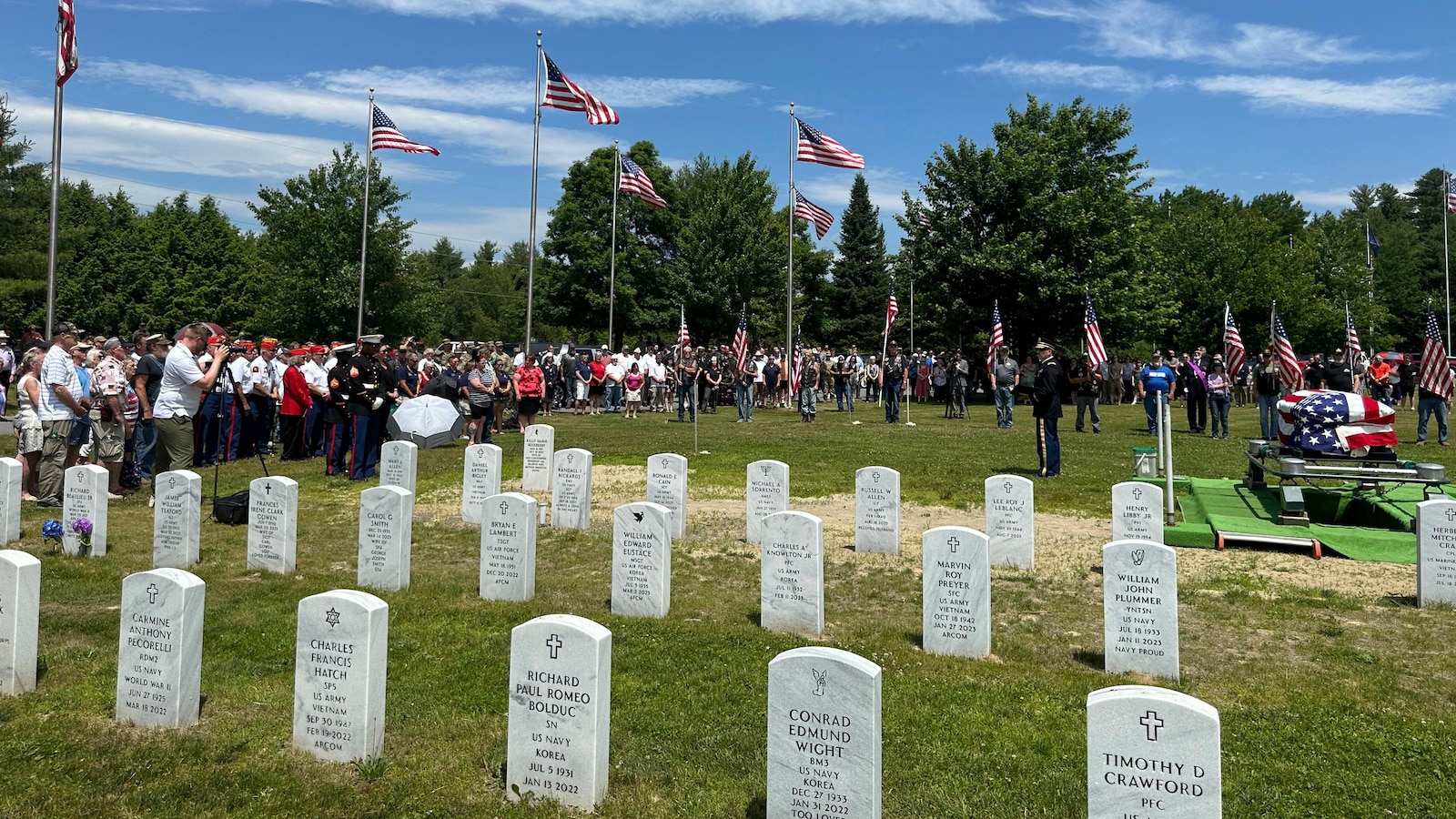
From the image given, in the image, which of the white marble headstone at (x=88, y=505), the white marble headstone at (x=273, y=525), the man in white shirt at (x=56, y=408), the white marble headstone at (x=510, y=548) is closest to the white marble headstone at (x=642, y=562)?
the white marble headstone at (x=510, y=548)

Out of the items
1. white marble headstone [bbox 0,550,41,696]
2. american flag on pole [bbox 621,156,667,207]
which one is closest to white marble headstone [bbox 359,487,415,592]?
white marble headstone [bbox 0,550,41,696]

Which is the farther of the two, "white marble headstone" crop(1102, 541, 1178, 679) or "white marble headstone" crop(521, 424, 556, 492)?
"white marble headstone" crop(521, 424, 556, 492)

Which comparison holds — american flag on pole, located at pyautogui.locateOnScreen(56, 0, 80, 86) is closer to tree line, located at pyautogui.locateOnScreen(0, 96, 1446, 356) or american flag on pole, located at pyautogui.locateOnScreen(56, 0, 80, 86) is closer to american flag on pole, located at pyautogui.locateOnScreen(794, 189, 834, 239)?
tree line, located at pyautogui.locateOnScreen(0, 96, 1446, 356)

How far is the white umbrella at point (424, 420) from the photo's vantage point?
1689 centimetres

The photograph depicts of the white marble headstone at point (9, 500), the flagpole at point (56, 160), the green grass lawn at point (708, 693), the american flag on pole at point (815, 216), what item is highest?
the american flag on pole at point (815, 216)

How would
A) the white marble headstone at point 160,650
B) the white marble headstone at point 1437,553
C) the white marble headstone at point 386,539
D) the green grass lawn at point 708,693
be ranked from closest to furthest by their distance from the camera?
the green grass lawn at point 708,693
the white marble headstone at point 160,650
the white marble headstone at point 1437,553
the white marble headstone at point 386,539

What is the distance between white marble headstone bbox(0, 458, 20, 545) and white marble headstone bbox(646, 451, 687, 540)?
641 centimetres

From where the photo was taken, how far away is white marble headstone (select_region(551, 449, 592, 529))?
11570 mm

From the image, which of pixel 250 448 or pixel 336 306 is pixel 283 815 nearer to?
pixel 250 448

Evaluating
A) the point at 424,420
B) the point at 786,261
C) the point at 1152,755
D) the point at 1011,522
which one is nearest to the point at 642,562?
the point at 1011,522

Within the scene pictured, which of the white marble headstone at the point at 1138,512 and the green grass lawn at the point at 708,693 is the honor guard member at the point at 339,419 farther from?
the white marble headstone at the point at 1138,512

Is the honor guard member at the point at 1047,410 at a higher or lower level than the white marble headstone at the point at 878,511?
higher

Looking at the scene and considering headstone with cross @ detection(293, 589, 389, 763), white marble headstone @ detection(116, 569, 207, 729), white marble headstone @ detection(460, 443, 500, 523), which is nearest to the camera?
headstone with cross @ detection(293, 589, 389, 763)

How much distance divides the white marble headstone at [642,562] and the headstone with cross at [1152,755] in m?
4.47
